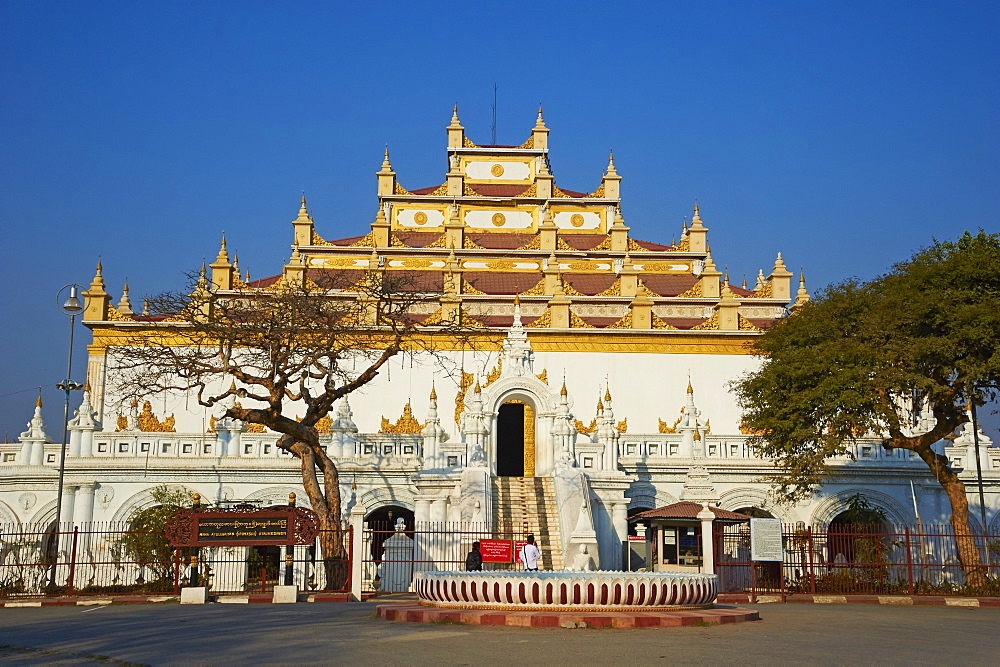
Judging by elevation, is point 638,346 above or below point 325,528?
above

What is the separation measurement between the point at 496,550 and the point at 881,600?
767cm

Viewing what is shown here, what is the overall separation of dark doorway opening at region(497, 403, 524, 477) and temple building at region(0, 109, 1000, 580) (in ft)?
0.24

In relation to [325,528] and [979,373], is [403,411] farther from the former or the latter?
[979,373]

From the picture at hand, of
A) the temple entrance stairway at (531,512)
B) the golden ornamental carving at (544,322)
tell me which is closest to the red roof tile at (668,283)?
the golden ornamental carving at (544,322)

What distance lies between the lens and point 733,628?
15.0 m

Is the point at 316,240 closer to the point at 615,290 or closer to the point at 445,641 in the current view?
the point at 615,290

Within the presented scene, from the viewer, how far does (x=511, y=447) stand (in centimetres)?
Answer: 3350

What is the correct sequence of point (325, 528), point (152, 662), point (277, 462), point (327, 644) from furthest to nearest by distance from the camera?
1. point (277, 462)
2. point (325, 528)
3. point (327, 644)
4. point (152, 662)

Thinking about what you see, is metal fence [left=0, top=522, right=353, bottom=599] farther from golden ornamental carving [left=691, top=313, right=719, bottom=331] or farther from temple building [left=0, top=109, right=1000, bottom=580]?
golden ornamental carving [left=691, top=313, right=719, bottom=331]

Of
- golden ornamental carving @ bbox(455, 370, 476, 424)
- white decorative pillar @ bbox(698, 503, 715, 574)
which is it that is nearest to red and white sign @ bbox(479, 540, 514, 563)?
white decorative pillar @ bbox(698, 503, 715, 574)

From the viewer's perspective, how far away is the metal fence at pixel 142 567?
22734 millimetres

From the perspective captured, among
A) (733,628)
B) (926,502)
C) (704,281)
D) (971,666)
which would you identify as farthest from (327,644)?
(704,281)

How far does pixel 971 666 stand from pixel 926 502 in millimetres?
19127

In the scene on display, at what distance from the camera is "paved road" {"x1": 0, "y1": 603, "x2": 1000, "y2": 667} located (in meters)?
11.8
